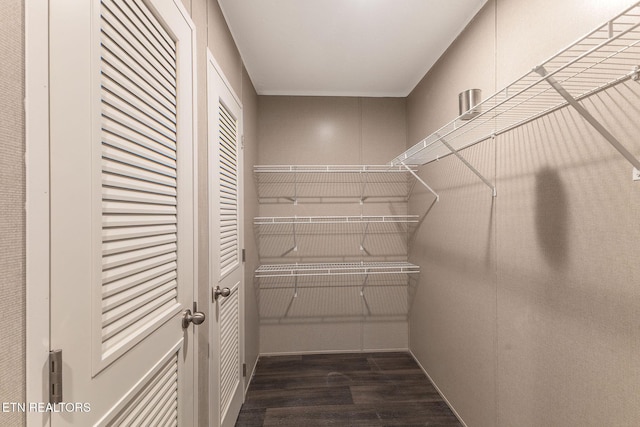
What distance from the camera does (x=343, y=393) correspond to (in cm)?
205

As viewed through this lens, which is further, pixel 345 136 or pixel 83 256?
pixel 345 136

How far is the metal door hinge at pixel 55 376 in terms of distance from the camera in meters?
0.51

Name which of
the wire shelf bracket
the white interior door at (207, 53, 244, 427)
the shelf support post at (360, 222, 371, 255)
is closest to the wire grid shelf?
the wire shelf bracket

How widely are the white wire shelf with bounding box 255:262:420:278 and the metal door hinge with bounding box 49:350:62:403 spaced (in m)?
1.84

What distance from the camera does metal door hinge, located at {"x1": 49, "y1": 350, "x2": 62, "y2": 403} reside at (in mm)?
513

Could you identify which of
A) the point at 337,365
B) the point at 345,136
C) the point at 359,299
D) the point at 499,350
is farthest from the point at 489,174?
the point at 337,365

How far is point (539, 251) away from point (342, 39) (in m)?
1.60

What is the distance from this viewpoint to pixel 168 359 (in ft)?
3.10

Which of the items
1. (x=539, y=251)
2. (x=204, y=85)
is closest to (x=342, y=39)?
(x=204, y=85)

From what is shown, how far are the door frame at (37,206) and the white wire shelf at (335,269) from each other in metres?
1.88

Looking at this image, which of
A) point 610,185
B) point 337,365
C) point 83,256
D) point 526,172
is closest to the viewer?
point 83,256

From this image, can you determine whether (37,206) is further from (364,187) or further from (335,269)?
(364,187)

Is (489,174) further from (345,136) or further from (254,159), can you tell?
(254,159)

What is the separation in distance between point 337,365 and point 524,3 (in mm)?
2573
